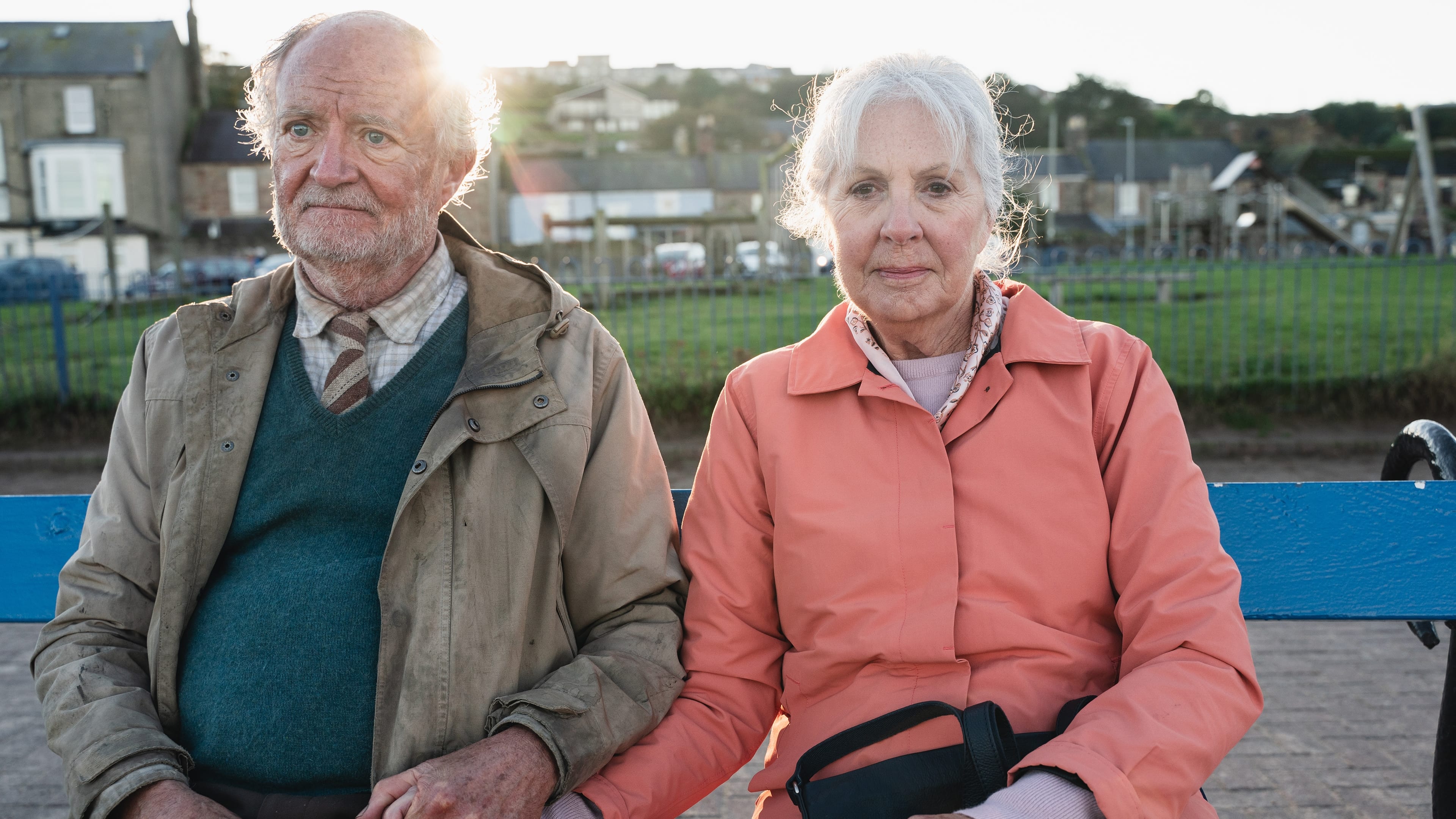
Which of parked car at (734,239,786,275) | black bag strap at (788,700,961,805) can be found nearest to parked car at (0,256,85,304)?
parked car at (734,239,786,275)

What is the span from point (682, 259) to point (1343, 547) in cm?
2686

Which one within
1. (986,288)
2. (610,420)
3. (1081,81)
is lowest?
(610,420)

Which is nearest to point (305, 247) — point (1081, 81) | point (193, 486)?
point (193, 486)

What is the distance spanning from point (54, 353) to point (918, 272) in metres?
11.2

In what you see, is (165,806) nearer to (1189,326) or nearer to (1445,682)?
(1445,682)

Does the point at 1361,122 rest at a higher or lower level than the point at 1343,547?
higher

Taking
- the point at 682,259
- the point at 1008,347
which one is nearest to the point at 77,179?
the point at 682,259

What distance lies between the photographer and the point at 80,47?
43.6 meters

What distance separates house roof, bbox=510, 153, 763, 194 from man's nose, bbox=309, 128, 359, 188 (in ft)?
182

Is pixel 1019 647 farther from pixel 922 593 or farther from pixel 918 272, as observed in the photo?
pixel 918 272

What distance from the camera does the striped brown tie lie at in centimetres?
224

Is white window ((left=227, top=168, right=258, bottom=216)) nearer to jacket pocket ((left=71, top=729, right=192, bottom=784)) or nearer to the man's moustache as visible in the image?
the man's moustache

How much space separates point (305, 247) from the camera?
2.22 m

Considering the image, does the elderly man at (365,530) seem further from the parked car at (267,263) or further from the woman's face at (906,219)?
the parked car at (267,263)
